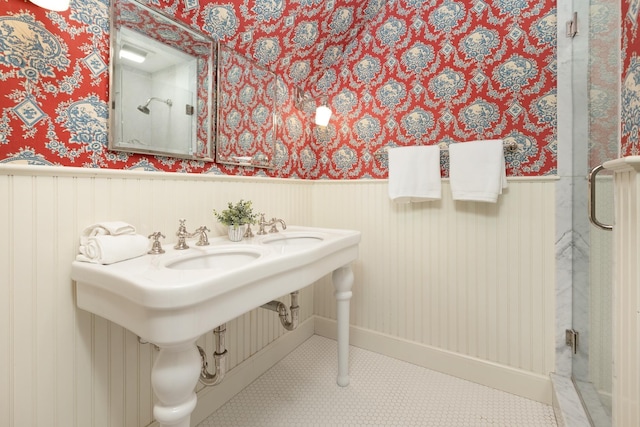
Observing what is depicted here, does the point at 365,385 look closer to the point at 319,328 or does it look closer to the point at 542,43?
the point at 319,328

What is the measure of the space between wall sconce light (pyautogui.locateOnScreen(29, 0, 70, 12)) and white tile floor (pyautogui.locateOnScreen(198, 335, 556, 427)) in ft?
5.27

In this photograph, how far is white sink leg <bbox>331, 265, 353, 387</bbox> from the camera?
1643 mm

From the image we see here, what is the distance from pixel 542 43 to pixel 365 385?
191cm

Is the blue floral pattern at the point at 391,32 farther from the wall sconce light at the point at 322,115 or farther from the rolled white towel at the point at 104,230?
the rolled white towel at the point at 104,230

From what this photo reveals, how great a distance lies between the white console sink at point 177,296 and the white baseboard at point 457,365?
1072 millimetres

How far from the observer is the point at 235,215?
1.44 metres

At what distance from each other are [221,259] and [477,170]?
1289 mm

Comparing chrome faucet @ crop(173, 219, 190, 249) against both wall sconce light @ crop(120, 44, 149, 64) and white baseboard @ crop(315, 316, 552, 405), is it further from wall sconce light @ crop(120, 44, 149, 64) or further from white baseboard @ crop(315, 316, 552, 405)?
white baseboard @ crop(315, 316, 552, 405)

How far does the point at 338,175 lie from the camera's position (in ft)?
7.00

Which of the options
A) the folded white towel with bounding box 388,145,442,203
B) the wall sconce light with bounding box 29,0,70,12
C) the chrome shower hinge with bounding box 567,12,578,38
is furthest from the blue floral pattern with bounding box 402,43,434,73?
the wall sconce light with bounding box 29,0,70,12

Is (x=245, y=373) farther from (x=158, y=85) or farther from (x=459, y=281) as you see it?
(x=158, y=85)

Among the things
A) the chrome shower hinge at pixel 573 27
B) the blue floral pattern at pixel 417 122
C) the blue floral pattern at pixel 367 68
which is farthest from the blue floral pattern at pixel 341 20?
the chrome shower hinge at pixel 573 27

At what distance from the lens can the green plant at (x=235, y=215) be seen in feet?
4.68

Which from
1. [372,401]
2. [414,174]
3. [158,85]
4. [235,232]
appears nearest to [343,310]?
[372,401]
